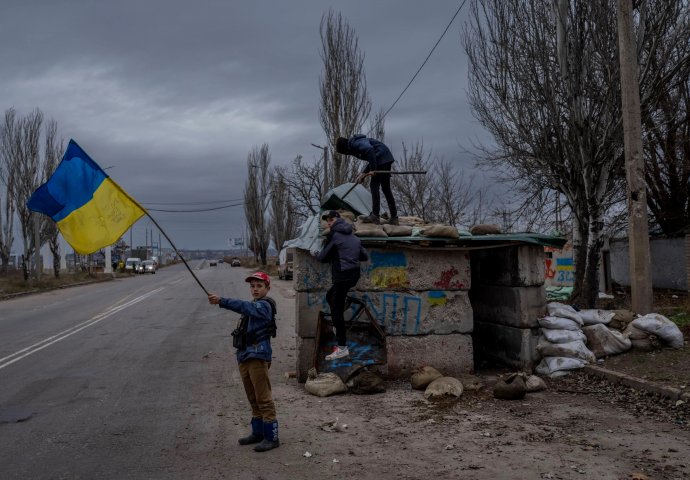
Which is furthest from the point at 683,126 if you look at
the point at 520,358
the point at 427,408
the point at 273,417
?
the point at 273,417

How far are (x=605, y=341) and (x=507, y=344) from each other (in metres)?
1.37

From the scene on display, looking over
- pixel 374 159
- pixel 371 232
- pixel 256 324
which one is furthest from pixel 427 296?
pixel 256 324

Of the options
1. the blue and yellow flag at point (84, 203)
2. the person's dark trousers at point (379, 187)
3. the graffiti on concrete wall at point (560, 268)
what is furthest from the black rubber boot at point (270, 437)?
the graffiti on concrete wall at point (560, 268)

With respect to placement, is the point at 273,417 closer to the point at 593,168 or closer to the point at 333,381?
the point at 333,381

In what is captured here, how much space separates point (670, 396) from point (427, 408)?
2.56m

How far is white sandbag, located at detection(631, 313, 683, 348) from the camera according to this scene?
318 inches

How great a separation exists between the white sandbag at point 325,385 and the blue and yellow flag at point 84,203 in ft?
9.78

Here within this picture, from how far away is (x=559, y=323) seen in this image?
327 inches

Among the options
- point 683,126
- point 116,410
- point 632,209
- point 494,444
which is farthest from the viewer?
point 683,126

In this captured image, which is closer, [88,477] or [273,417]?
[88,477]

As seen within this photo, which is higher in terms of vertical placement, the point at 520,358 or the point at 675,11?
the point at 675,11

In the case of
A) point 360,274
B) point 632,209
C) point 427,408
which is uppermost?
point 632,209

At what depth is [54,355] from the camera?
35.2 ft

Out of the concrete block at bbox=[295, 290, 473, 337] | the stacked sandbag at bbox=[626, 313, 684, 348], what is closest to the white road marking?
the concrete block at bbox=[295, 290, 473, 337]
